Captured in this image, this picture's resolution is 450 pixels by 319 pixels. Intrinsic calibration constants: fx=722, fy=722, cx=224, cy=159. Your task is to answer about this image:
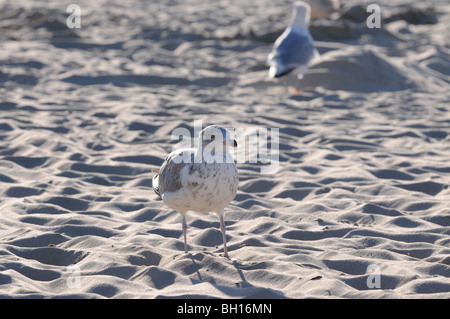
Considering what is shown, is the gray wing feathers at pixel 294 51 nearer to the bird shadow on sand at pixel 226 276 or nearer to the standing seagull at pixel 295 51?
the standing seagull at pixel 295 51

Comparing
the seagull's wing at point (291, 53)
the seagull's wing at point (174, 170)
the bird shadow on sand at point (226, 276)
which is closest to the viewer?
the bird shadow on sand at point (226, 276)

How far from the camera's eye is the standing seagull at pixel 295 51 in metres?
10.7

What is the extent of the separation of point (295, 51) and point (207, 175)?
7.01 m

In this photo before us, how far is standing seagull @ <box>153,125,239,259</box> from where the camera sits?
4.30 m

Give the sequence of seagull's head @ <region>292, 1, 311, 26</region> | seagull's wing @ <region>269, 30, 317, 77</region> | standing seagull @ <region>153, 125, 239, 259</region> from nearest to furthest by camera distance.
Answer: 1. standing seagull @ <region>153, 125, 239, 259</region>
2. seagull's wing @ <region>269, 30, 317, 77</region>
3. seagull's head @ <region>292, 1, 311, 26</region>

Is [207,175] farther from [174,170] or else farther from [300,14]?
[300,14]

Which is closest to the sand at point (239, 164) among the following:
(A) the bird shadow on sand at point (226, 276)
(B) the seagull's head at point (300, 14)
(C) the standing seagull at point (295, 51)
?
(A) the bird shadow on sand at point (226, 276)

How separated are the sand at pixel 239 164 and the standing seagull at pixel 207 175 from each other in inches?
15.6

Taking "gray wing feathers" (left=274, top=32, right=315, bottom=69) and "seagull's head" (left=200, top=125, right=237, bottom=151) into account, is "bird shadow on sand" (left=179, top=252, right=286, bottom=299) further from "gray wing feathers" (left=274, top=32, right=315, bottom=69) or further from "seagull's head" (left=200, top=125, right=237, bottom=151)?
"gray wing feathers" (left=274, top=32, right=315, bottom=69)

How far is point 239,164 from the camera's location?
721 centimetres

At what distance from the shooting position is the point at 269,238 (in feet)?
16.5

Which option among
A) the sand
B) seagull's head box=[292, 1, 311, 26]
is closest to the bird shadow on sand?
the sand

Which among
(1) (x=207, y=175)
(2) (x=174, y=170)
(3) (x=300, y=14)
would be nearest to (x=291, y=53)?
(3) (x=300, y=14)

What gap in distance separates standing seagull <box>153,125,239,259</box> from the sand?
40 cm
